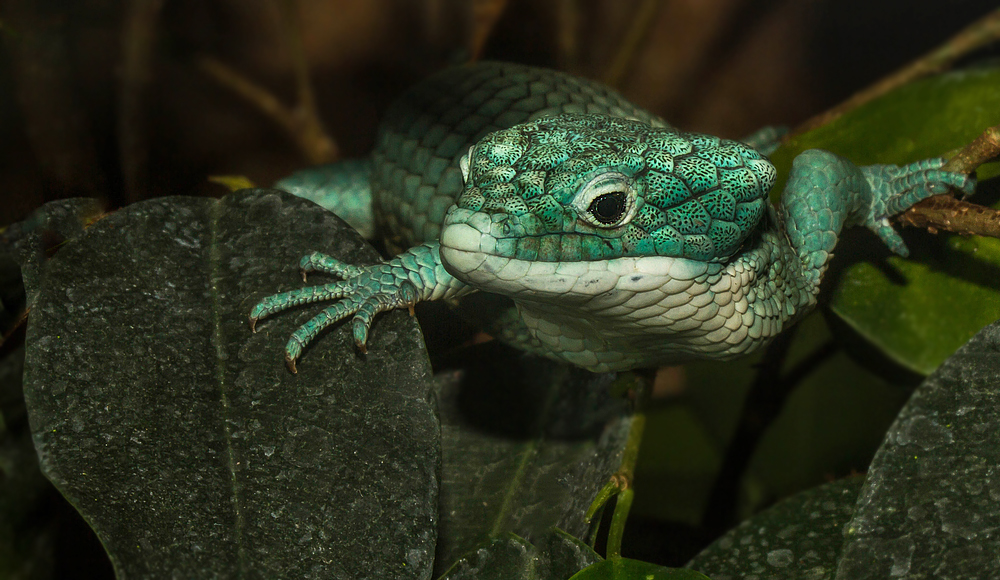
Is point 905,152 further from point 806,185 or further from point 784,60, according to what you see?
point 784,60

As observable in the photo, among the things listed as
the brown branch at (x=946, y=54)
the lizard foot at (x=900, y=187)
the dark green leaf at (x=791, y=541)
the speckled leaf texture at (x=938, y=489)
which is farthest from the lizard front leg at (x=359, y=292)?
the brown branch at (x=946, y=54)

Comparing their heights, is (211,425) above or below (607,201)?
below

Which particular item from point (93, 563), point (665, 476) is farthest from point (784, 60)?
point (93, 563)

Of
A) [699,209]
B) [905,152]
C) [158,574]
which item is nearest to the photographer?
[158,574]

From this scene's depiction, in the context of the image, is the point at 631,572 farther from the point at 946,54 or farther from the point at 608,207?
the point at 946,54

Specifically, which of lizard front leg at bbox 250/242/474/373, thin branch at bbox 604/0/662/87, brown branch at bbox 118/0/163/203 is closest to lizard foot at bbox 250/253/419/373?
lizard front leg at bbox 250/242/474/373

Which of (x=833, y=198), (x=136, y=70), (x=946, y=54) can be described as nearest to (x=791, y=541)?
(x=833, y=198)
